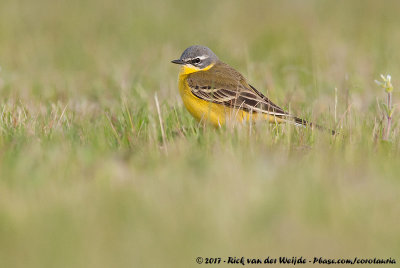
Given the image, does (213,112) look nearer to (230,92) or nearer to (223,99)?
(223,99)

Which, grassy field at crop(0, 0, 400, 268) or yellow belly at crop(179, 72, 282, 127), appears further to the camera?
yellow belly at crop(179, 72, 282, 127)

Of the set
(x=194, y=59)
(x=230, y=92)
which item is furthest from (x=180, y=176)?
(x=194, y=59)

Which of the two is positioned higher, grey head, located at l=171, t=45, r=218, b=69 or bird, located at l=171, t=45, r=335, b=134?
grey head, located at l=171, t=45, r=218, b=69

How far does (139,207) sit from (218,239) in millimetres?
622

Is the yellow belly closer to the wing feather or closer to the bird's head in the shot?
the wing feather

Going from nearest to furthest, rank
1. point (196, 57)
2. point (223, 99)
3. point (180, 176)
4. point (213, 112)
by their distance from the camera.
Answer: point (180, 176), point (213, 112), point (223, 99), point (196, 57)

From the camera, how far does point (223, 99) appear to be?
7.34m

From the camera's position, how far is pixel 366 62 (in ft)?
35.1

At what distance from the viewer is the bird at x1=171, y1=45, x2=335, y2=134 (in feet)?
22.9

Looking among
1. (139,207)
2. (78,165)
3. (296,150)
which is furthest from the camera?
(296,150)

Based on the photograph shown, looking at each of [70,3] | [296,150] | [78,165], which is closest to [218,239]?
[78,165]

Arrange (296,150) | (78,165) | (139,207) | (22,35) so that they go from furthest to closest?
(22,35)
(296,150)
(78,165)
(139,207)

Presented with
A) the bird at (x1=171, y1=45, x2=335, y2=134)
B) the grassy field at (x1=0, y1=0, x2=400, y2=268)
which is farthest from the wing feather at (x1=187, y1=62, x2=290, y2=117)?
the grassy field at (x1=0, y1=0, x2=400, y2=268)

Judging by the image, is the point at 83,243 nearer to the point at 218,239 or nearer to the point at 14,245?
the point at 14,245
